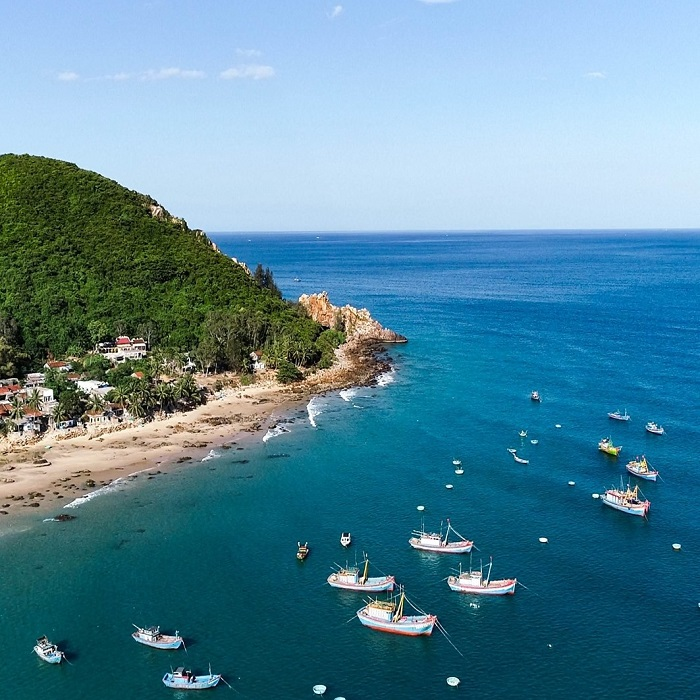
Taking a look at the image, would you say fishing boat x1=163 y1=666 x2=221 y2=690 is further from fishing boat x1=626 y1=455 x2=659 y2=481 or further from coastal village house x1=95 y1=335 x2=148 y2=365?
coastal village house x1=95 y1=335 x2=148 y2=365

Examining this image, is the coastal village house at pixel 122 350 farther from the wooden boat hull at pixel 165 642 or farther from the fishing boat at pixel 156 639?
the wooden boat hull at pixel 165 642

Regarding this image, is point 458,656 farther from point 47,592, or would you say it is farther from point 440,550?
point 47,592

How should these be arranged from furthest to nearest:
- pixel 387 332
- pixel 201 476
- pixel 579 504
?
pixel 387 332, pixel 201 476, pixel 579 504

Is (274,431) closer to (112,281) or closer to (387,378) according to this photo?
(387,378)

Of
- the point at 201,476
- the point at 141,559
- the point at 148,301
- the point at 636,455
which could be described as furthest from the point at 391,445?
the point at 148,301

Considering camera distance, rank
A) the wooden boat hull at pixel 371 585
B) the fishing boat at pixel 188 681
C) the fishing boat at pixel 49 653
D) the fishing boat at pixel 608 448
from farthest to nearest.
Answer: the fishing boat at pixel 608 448 < the wooden boat hull at pixel 371 585 < the fishing boat at pixel 49 653 < the fishing boat at pixel 188 681

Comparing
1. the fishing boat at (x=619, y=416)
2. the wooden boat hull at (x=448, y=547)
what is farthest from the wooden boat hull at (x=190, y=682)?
the fishing boat at (x=619, y=416)
